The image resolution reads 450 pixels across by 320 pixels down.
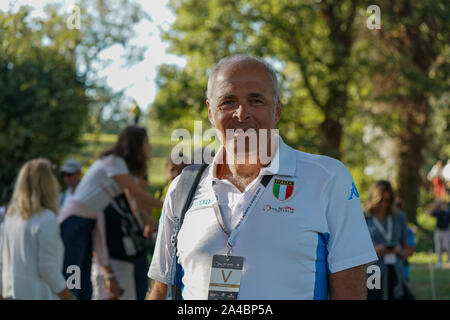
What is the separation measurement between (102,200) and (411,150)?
53.4 ft

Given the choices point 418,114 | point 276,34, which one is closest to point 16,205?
point 276,34

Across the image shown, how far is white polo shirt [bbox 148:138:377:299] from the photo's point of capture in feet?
7.59

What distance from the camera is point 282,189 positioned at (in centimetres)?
241

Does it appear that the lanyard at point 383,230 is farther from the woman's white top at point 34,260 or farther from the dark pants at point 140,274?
the woman's white top at point 34,260

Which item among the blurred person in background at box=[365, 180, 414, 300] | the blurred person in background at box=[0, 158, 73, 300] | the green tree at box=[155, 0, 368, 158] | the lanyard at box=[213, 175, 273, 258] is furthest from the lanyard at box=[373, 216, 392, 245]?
the green tree at box=[155, 0, 368, 158]

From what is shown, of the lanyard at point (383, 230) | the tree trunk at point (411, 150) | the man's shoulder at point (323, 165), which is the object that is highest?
the tree trunk at point (411, 150)

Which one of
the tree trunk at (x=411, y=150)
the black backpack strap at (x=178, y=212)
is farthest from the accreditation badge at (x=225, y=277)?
the tree trunk at (x=411, y=150)

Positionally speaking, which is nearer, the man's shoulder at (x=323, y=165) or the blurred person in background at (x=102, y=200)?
the man's shoulder at (x=323, y=165)

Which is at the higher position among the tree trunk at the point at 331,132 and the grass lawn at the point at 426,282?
the tree trunk at the point at 331,132

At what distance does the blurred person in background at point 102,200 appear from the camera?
20.7ft

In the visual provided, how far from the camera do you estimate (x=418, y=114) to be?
20844 millimetres

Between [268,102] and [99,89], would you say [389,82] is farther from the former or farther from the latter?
[268,102]

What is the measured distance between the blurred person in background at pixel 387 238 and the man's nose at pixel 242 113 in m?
5.54

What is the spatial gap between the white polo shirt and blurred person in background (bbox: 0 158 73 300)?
110 inches
